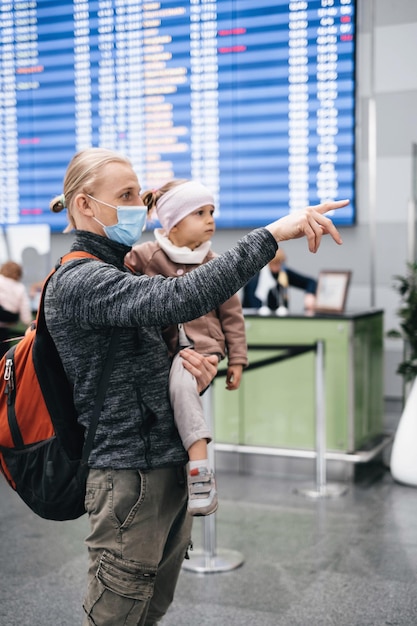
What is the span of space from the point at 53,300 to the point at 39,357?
Result: 0.14 meters

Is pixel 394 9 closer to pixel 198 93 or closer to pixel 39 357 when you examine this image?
pixel 198 93

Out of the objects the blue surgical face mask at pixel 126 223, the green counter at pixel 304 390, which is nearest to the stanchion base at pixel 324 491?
the green counter at pixel 304 390

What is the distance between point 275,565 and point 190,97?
14.2 feet

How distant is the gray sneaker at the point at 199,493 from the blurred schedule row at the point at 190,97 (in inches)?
187

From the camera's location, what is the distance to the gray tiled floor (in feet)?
9.82

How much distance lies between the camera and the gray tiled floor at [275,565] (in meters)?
2.99

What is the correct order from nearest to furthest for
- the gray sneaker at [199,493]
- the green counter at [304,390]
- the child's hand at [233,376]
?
1. the gray sneaker at [199,493]
2. the child's hand at [233,376]
3. the green counter at [304,390]

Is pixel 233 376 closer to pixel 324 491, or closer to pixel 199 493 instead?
pixel 199 493

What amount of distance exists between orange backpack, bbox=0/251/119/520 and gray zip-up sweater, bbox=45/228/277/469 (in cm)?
4

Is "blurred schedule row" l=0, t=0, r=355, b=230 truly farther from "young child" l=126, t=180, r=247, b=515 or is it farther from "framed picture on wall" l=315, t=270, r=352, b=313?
"young child" l=126, t=180, r=247, b=515

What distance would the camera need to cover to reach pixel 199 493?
190 cm

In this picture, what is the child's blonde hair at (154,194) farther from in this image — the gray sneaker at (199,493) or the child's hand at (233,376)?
the gray sneaker at (199,493)

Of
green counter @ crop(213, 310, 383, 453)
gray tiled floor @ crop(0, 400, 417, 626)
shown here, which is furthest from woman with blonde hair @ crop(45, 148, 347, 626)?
green counter @ crop(213, 310, 383, 453)

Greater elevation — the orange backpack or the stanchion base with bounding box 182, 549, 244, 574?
the orange backpack
